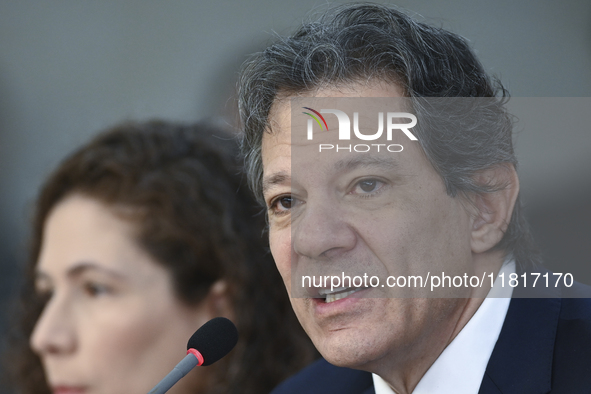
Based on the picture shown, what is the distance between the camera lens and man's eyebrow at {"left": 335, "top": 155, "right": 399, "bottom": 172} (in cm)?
116

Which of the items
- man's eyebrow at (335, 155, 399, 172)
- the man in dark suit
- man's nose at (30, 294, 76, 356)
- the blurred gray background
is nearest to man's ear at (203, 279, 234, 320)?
man's nose at (30, 294, 76, 356)

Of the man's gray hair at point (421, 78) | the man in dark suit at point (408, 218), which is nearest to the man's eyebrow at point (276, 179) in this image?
the man in dark suit at point (408, 218)

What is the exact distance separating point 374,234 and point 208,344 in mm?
374

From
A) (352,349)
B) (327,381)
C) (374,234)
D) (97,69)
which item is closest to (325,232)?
(374,234)

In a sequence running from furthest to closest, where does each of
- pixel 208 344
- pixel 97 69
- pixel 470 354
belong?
pixel 97 69, pixel 470 354, pixel 208 344

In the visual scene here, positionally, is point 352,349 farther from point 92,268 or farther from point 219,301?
point 92,268

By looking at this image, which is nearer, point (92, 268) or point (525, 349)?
point (525, 349)

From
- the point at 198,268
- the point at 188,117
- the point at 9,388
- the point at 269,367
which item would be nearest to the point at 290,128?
the point at 198,268

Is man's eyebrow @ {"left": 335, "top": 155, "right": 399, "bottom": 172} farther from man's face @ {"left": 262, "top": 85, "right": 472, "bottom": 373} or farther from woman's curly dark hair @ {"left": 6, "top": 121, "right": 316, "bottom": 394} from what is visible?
woman's curly dark hair @ {"left": 6, "top": 121, "right": 316, "bottom": 394}

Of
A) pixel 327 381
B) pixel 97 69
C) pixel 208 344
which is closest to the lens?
pixel 208 344

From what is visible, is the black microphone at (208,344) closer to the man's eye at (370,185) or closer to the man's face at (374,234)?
the man's face at (374,234)

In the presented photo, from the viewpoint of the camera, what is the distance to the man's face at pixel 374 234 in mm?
1149

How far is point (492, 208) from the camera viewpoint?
4.04 feet

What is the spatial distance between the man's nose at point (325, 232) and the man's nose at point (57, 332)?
1.16 metres
